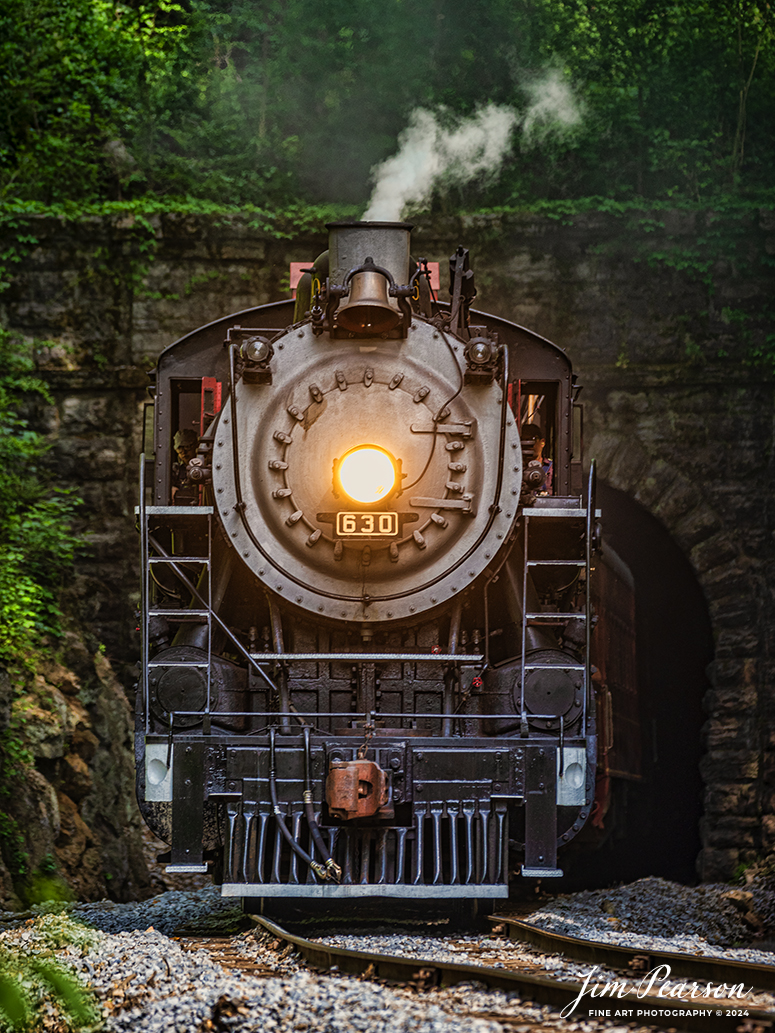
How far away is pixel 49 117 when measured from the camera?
442 inches

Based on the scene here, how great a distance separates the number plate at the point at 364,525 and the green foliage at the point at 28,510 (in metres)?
4.02

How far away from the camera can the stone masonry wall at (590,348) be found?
9961mm

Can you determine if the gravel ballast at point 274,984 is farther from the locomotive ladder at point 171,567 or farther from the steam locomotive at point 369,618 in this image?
the locomotive ladder at point 171,567

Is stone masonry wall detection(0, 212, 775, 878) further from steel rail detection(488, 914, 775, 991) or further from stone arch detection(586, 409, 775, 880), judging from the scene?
steel rail detection(488, 914, 775, 991)

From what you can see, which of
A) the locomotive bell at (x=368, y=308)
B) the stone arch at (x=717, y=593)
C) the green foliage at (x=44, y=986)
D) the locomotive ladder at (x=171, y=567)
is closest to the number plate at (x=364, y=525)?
the locomotive ladder at (x=171, y=567)

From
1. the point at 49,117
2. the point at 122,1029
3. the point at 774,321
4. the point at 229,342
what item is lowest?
the point at 122,1029

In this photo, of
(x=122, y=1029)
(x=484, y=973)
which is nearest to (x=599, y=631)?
(x=484, y=973)

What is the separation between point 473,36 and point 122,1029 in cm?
1077

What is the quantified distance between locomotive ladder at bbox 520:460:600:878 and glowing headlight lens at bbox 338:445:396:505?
0.78 meters

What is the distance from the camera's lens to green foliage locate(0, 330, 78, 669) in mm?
9195

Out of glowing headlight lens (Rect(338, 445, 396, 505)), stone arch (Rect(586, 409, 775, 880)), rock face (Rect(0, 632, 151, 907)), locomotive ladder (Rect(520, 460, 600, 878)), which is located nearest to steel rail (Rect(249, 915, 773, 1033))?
locomotive ladder (Rect(520, 460, 600, 878))

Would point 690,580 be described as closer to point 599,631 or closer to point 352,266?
point 599,631

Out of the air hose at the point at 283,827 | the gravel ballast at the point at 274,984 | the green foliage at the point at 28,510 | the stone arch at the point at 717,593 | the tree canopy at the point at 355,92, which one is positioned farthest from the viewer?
the tree canopy at the point at 355,92

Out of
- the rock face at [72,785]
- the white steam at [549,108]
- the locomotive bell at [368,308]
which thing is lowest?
the rock face at [72,785]
